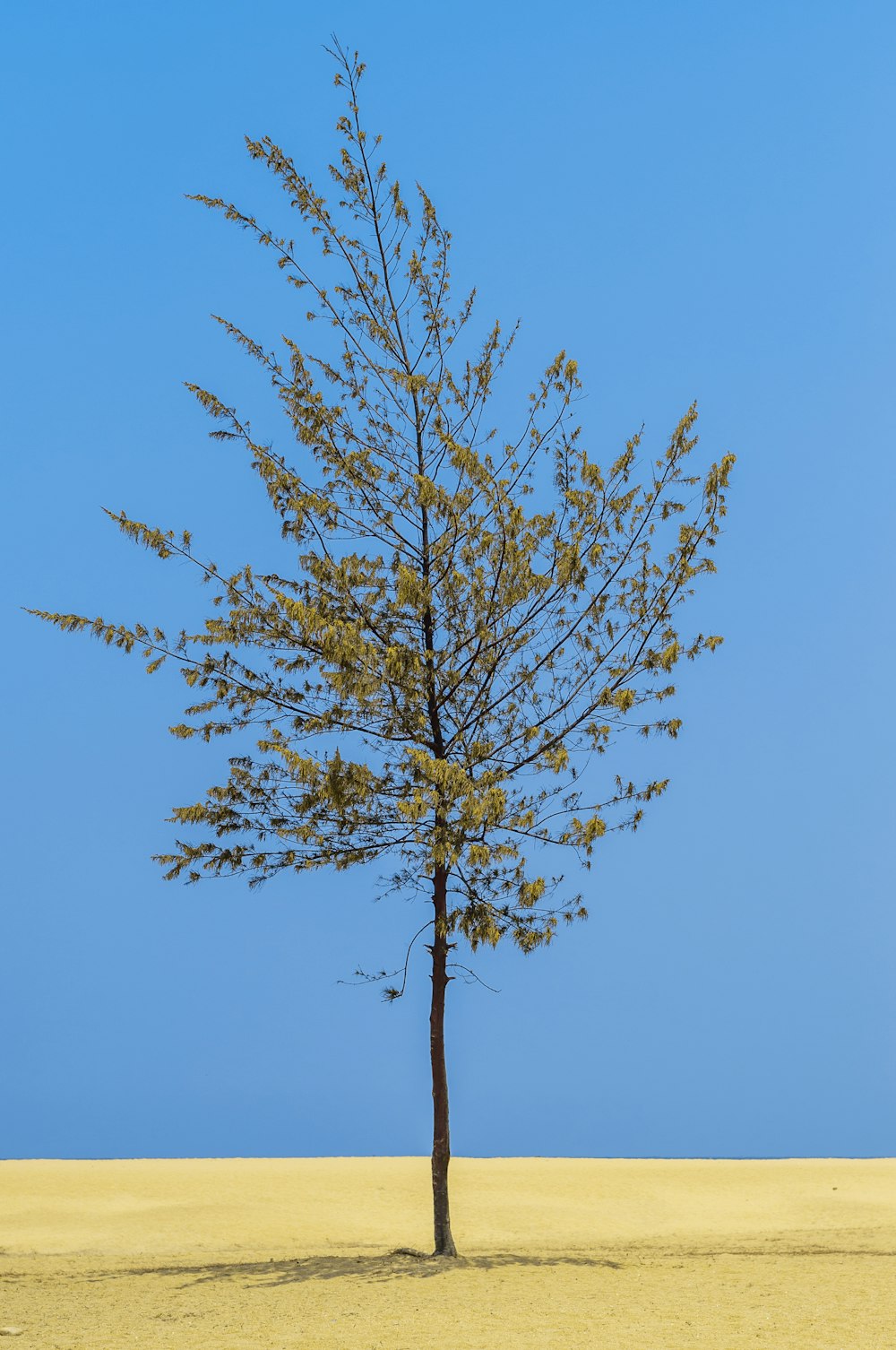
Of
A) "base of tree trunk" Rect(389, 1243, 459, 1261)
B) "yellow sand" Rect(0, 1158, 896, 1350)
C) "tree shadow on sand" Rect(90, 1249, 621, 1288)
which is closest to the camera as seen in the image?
"yellow sand" Rect(0, 1158, 896, 1350)

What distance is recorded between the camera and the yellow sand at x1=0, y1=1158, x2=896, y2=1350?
841 centimetres

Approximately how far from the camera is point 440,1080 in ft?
38.2

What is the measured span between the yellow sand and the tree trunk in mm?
452

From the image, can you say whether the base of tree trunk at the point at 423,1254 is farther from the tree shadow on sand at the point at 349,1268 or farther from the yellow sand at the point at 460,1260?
the yellow sand at the point at 460,1260

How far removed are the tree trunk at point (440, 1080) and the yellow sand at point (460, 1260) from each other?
45 centimetres

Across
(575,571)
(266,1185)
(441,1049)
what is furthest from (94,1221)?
(575,571)

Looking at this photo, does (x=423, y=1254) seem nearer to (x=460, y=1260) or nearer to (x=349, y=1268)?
(x=460, y=1260)

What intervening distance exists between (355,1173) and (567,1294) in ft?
38.1

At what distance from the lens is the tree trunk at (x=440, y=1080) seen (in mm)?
11469

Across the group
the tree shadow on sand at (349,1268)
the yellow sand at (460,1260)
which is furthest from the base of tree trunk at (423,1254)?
the yellow sand at (460,1260)

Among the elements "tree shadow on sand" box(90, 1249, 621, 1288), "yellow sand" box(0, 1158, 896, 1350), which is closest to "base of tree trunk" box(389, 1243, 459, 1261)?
"tree shadow on sand" box(90, 1249, 621, 1288)

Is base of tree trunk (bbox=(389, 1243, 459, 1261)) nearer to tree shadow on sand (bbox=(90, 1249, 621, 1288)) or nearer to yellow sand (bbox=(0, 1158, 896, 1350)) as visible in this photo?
tree shadow on sand (bbox=(90, 1249, 621, 1288))

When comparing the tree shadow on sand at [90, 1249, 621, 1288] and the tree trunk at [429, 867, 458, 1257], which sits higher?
the tree trunk at [429, 867, 458, 1257]

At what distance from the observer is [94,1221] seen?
16.6 m
